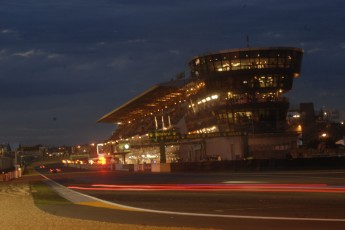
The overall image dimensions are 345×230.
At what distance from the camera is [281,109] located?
101500 millimetres

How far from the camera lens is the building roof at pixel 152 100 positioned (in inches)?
Result: 4286

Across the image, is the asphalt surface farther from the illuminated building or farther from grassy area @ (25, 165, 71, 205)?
the illuminated building

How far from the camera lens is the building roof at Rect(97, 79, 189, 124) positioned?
108856 mm

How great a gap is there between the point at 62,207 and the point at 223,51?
8413 cm

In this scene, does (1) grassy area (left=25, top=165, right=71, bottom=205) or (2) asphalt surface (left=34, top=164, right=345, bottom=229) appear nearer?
(2) asphalt surface (left=34, top=164, right=345, bottom=229)

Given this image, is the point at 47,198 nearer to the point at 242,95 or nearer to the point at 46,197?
the point at 46,197

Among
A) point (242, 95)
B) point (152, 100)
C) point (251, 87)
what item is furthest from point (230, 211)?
point (152, 100)

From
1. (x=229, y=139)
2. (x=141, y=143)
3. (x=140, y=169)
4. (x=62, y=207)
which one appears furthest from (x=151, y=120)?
(x=62, y=207)

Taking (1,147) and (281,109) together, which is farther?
(1,147)

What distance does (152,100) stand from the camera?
402 feet

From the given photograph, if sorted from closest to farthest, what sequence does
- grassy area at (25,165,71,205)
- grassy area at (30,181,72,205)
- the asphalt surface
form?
1. the asphalt surface
2. grassy area at (30,181,72,205)
3. grassy area at (25,165,71,205)

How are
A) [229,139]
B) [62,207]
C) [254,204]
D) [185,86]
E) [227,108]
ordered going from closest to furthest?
[254,204] < [62,207] < [229,139] < [227,108] < [185,86]

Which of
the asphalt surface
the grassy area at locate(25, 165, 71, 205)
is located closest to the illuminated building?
the grassy area at locate(25, 165, 71, 205)

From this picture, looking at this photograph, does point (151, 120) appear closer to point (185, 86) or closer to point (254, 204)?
point (185, 86)
